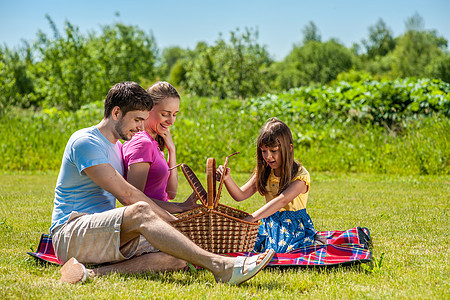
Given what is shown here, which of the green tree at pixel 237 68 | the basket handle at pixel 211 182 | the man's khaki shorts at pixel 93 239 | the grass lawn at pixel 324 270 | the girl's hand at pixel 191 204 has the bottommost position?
the grass lawn at pixel 324 270

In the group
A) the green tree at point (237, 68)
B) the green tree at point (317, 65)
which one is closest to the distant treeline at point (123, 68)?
the green tree at point (237, 68)

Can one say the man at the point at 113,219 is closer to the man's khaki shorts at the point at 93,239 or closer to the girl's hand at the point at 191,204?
the man's khaki shorts at the point at 93,239

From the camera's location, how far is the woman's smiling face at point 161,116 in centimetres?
452

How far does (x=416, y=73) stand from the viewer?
49.9 m

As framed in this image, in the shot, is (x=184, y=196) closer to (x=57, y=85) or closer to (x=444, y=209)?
(x=444, y=209)

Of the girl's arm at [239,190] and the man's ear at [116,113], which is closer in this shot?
the man's ear at [116,113]

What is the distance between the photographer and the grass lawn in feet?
11.0

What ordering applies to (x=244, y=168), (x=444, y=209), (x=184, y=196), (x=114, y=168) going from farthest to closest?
(x=244, y=168) → (x=184, y=196) → (x=444, y=209) → (x=114, y=168)

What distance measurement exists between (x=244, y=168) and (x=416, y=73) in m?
44.1

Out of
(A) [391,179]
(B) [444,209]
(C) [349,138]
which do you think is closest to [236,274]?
(B) [444,209]

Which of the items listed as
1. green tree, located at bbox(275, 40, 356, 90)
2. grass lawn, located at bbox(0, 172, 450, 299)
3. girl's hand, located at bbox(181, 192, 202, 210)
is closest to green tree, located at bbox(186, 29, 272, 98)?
grass lawn, located at bbox(0, 172, 450, 299)

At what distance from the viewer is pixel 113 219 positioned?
361cm

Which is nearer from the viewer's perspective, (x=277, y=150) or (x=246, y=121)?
(x=277, y=150)

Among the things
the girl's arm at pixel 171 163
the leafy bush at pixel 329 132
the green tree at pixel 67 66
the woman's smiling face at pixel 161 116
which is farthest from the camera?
the green tree at pixel 67 66
